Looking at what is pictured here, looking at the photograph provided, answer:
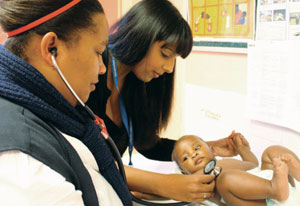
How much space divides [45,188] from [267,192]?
26.0 inches

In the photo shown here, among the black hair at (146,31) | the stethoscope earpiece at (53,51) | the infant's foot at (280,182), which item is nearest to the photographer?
the stethoscope earpiece at (53,51)

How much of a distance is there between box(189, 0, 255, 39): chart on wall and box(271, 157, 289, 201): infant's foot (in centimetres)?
55

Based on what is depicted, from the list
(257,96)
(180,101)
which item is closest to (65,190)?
(257,96)

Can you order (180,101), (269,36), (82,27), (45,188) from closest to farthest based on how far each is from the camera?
(45,188) < (82,27) < (269,36) < (180,101)

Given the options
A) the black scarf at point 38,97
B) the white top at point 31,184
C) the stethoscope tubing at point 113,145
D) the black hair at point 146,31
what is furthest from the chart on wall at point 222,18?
the white top at point 31,184

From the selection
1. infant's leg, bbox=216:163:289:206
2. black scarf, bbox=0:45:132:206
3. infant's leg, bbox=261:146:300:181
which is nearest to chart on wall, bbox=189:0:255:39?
infant's leg, bbox=261:146:300:181

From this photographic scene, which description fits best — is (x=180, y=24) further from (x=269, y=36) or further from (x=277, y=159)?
(x=277, y=159)

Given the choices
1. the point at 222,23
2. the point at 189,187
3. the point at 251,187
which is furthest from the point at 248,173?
the point at 222,23

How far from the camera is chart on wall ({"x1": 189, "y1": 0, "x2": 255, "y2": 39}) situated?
119cm

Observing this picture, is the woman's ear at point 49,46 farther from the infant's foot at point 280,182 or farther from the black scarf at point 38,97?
the infant's foot at point 280,182

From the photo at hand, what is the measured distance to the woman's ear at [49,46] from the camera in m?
0.49

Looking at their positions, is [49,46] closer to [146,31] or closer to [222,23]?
[146,31]

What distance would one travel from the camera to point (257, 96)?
119 cm

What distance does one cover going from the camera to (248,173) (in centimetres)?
93
